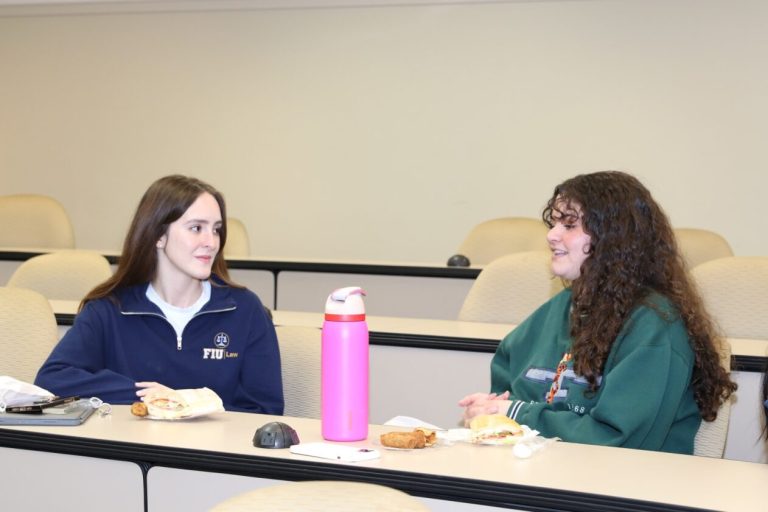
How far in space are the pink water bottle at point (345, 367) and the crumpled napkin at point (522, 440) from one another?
17 cm

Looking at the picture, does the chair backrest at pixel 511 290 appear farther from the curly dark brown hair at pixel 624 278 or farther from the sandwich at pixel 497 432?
the sandwich at pixel 497 432

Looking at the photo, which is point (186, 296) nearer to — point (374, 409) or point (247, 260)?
point (374, 409)

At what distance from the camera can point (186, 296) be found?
97.3 inches

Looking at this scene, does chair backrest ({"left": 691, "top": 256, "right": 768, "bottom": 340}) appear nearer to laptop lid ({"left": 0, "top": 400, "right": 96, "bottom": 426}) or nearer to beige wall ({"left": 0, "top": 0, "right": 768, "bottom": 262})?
laptop lid ({"left": 0, "top": 400, "right": 96, "bottom": 426})

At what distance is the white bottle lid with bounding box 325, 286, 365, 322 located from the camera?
1.80 metres

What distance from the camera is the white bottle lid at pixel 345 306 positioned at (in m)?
1.80

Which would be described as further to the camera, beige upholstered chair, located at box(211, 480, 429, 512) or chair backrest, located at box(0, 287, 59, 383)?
chair backrest, located at box(0, 287, 59, 383)

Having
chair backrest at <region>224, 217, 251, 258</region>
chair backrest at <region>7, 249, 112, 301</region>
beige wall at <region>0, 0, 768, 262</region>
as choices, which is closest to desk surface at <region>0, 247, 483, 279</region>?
chair backrest at <region>224, 217, 251, 258</region>

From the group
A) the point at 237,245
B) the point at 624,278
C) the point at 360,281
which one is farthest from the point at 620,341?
the point at 237,245

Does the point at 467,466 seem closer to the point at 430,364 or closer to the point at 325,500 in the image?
the point at 325,500

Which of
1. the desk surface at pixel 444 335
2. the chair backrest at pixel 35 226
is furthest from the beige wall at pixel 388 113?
the desk surface at pixel 444 335

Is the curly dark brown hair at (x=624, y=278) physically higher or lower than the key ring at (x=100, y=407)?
higher

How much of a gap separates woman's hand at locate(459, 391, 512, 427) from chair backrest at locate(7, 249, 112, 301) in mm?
1718

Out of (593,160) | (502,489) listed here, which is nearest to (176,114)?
(593,160)
